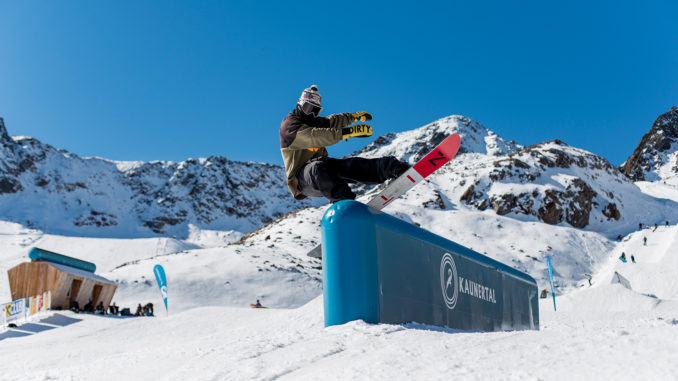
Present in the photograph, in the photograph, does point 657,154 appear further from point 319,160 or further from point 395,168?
point 319,160

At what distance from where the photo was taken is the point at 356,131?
448cm

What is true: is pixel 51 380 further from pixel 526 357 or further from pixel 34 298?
pixel 34 298

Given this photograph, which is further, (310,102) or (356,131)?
(310,102)

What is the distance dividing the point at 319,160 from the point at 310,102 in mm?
604

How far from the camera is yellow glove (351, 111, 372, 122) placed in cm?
470

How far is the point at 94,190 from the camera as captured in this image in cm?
13162

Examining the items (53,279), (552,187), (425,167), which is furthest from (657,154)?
(425,167)

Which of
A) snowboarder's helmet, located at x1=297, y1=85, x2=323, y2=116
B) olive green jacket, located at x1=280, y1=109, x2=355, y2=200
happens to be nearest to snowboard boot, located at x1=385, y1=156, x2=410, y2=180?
olive green jacket, located at x1=280, y1=109, x2=355, y2=200

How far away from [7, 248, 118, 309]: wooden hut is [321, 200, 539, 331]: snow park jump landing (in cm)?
2061

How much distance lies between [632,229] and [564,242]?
13.7m

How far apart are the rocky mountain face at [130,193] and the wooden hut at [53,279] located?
79.3 m

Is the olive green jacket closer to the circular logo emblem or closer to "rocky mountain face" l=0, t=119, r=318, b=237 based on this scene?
the circular logo emblem

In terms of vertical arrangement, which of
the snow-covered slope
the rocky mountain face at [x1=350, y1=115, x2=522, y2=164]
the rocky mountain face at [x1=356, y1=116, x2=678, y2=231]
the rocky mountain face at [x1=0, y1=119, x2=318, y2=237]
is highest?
the rocky mountain face at [x1=350, y1=115, x2=522, y2=164]

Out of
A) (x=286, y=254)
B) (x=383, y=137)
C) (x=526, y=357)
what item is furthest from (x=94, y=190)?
(x=526, y=357)
